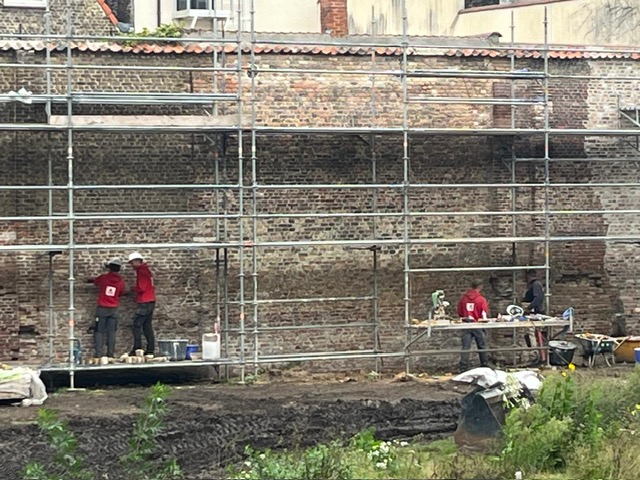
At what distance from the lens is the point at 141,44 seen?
2348cm

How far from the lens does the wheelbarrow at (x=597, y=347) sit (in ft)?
79.2

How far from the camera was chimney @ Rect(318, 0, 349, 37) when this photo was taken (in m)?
26.5

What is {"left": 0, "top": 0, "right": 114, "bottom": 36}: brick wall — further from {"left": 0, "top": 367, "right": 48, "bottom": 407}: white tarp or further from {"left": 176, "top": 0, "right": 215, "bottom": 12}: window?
{"left": 0, "top": 367, "right": 48, "bottom": 407}: white tarp

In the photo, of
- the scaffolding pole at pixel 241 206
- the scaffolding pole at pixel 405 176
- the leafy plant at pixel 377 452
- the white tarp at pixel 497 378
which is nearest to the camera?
the leafy plant at pixel 377 452

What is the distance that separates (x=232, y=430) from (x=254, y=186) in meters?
5.08

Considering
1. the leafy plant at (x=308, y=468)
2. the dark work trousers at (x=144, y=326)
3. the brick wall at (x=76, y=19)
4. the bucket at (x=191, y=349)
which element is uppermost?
the brick wall at (x=76, y=19)

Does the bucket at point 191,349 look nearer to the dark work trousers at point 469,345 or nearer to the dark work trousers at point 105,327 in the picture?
the dark work trousers at point 105,327

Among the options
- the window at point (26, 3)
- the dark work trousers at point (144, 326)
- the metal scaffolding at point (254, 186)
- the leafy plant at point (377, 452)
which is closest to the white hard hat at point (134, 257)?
the metal scaffolding at point (254, 186)

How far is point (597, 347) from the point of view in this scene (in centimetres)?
2411

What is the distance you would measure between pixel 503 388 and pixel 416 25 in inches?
656

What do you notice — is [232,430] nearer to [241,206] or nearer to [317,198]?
[241,206]

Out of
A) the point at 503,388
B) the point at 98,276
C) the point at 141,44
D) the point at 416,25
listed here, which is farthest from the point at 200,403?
the point at 416,25

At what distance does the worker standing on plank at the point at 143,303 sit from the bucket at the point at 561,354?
6.78 metres

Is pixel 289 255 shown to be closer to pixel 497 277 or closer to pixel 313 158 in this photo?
pixel 313 158
